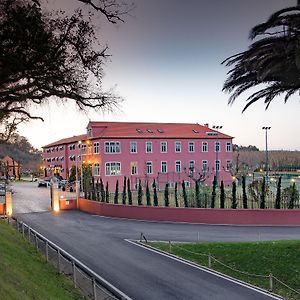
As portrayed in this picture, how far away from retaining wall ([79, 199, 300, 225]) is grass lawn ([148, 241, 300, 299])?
298 inches

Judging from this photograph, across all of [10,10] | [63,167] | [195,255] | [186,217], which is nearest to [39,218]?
[186,217]

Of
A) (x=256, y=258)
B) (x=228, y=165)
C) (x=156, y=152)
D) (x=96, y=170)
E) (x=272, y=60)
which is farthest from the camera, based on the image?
(x=228, y=165)

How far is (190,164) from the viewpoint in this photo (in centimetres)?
6412

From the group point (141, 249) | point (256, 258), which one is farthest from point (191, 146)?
point (256, 258)

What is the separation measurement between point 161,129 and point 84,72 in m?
52.8

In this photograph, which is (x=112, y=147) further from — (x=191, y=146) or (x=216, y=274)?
(x=216, y=274)

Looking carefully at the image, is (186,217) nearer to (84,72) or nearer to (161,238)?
(161,238)

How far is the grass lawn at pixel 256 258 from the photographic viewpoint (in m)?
14.7

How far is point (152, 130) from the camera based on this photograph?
6353cm

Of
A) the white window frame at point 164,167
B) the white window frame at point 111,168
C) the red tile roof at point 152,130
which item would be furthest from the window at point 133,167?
the white window frame at point 164,167

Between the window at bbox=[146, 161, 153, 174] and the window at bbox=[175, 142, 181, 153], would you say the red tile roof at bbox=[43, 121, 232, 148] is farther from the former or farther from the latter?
the window at bbox=[146, 161, 153, 174]

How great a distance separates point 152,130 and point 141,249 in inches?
1726

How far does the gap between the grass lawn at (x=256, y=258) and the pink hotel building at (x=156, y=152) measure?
35191mm

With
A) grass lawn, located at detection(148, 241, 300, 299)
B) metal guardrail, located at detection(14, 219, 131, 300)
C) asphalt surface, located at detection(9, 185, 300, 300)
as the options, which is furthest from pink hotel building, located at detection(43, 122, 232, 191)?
metal guardrail, located at detection(14, 219, 131, 300)
